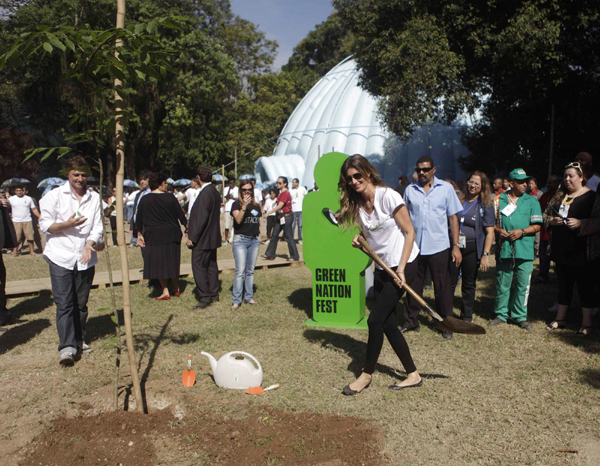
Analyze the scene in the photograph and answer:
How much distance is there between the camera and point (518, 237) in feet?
19.9

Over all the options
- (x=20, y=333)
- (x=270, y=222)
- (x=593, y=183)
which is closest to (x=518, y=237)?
(x=593, y=183)

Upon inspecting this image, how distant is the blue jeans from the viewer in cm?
723

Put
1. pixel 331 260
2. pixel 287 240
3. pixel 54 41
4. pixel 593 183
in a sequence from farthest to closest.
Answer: pixel 287 240 → pixel 593 183 → pixel 331 260 → pixel 54 41

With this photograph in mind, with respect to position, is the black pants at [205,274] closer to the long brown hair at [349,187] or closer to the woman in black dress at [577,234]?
the long brown hair at [349,187]

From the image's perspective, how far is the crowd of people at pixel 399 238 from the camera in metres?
4.15

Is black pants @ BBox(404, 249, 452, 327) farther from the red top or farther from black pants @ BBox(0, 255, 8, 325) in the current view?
the red top

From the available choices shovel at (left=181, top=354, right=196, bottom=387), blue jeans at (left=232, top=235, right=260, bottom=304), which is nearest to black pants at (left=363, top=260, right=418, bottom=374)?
shovel at (left=181, top=354, right=196, bottom=387)

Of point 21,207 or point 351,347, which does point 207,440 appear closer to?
point 351,347

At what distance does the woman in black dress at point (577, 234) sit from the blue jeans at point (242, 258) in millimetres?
3954

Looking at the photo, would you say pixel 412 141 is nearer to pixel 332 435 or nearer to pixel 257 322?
pixel 257 322

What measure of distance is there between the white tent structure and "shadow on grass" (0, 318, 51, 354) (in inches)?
808

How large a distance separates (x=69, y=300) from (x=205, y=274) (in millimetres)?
2813

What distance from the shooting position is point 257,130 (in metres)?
37.1

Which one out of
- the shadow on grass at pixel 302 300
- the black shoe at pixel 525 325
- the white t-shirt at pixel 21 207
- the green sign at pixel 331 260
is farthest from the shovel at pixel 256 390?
the white t-shirt at pixel 21 207
